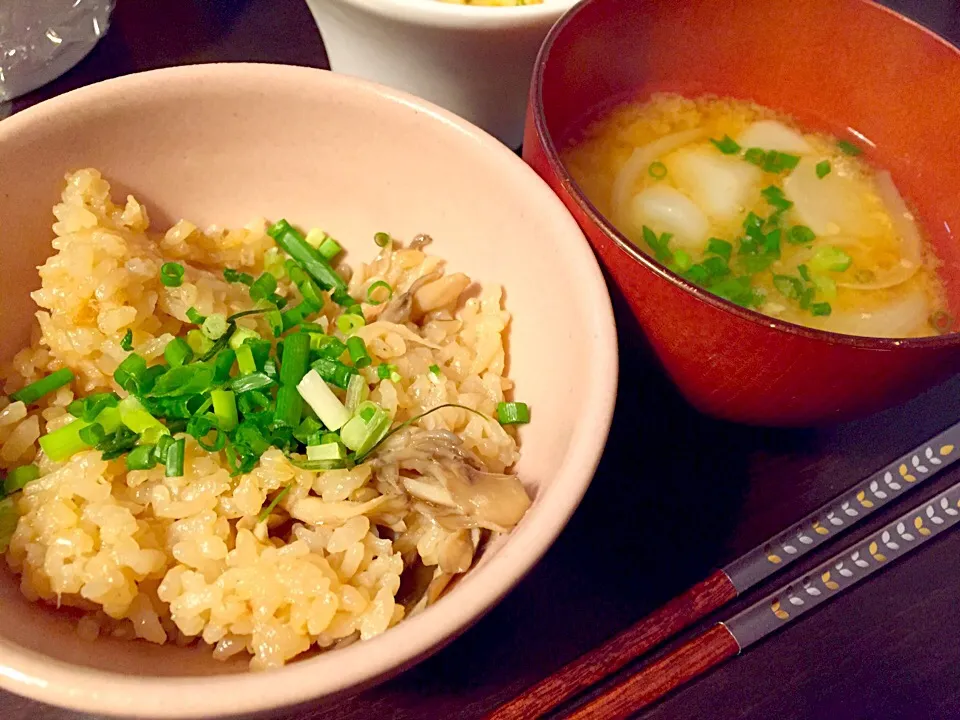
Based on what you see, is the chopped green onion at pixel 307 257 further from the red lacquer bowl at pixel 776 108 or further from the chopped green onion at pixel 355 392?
the red lacquer bowl at pixel 776 108

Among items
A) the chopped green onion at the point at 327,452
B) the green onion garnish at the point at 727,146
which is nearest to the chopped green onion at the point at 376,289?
the chopped green onion at the point at 327,452

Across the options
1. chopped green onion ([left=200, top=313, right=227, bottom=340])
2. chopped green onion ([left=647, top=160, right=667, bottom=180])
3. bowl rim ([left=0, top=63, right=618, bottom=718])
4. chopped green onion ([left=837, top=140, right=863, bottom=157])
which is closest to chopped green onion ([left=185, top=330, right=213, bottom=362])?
chopped green onion ([left=200, top=313, right=227, bottom=340])

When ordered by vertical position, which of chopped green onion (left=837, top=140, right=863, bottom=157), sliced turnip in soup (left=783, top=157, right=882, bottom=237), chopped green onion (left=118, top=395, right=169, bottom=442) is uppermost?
chopped green onion (left=837, top=140, right=863, bottom=157)

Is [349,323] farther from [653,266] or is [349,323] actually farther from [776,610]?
[776,610]

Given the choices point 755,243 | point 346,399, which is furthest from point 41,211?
point 755,243

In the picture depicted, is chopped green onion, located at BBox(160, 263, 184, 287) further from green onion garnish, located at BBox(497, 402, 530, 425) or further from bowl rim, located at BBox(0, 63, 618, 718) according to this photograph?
green onion garnish, located at BBox(497, 402, 530, 425)

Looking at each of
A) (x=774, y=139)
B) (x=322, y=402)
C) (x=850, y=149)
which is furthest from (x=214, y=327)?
(x=850, y=149)
